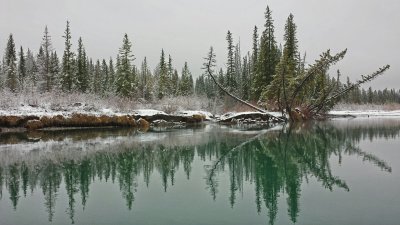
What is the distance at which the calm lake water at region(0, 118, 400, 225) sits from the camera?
6551 millimetres

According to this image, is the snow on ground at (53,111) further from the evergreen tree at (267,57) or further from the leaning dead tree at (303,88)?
the evergreen tree at (267,57)

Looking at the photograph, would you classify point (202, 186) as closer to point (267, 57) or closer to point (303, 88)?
point (303, 88)

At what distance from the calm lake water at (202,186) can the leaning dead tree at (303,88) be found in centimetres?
2092

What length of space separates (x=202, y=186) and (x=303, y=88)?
108ft

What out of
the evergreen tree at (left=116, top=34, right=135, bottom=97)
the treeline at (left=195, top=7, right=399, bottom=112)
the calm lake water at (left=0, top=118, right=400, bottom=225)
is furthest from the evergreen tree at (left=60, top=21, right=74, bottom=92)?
the calm lake water at (left=0, top=118, right=400, bottom=225)

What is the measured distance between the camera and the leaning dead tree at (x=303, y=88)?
3512cm

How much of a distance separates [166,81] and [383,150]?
199ft

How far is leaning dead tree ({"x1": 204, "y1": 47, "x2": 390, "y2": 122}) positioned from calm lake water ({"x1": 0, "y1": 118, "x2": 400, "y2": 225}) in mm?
20925

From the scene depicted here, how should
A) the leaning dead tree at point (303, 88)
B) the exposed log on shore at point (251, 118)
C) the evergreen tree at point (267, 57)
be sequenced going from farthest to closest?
the evergreen tree at point (267, 57)
the exposed log on shore at point (251, 118)
the leaning dead tree at point (303, 88)

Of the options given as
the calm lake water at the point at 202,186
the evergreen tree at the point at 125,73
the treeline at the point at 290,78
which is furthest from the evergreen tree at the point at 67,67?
the calm lake water at the point at 202,186

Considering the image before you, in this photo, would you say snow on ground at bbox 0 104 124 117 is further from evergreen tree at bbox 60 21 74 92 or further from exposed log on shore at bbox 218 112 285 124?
evergreen tree at bbox 60 21 74 92

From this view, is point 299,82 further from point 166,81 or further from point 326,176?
point 166,81

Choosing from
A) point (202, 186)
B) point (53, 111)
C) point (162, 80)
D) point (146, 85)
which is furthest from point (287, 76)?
point (146, 85)

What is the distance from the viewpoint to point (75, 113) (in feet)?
98.1
